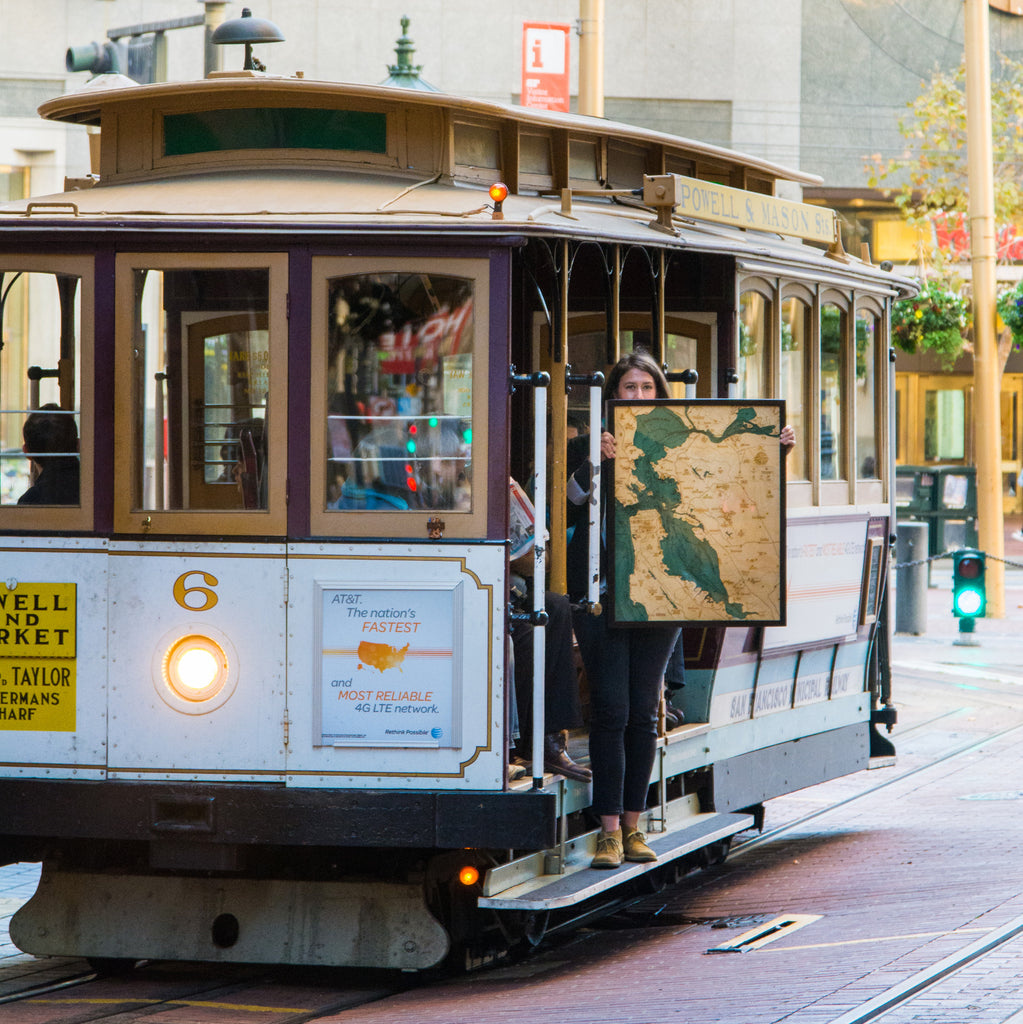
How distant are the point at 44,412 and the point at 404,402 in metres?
1.31

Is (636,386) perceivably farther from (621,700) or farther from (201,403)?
(201,403)

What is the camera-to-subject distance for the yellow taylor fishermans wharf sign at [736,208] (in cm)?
700

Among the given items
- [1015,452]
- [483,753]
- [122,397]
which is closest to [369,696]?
[483,753]

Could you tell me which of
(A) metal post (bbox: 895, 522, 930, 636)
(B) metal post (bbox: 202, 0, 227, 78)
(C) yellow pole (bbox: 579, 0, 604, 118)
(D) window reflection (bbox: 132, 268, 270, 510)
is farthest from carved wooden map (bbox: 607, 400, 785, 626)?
(A) metal post (bbox: 895, 522, 930, 636)

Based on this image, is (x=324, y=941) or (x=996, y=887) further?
(x=996, y=887)

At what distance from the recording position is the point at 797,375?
27.5 feet

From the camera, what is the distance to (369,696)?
6195 millimetres

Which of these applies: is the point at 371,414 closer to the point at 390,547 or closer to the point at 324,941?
the point at 390,547

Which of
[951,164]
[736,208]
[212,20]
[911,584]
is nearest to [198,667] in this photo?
[736,208]

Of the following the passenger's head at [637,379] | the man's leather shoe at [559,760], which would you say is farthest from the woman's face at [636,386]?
the man's leather shoe at [559,760]

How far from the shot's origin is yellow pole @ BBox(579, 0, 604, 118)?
42.5ft

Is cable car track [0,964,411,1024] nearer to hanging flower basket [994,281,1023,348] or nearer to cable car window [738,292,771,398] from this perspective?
cable car window [738,292,771,398]

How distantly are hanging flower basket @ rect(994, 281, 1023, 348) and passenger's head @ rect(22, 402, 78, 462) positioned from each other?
621 inches

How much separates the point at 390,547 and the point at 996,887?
3.10 m
